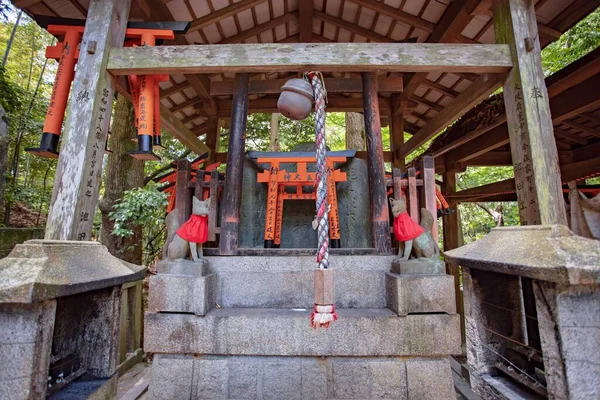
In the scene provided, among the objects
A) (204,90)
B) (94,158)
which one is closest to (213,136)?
(204,90)

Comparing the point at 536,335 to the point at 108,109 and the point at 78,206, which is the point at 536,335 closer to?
the point at 78,206

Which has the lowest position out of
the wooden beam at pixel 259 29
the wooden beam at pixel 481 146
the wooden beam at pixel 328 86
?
the wooden beam at pixel 481 146

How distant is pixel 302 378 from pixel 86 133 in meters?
3.72

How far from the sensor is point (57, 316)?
2.32m

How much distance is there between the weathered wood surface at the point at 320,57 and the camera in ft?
12.1

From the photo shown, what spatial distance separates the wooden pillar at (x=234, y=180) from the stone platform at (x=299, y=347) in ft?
2.44

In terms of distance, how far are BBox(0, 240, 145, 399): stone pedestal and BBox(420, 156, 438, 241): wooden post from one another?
3.94m

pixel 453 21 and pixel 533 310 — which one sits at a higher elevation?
pixel 453 21

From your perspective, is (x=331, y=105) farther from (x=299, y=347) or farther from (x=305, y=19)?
(x=299, y=347)

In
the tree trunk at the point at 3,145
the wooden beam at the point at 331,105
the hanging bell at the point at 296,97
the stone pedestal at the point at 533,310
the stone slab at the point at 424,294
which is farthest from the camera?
the tree trunk at the point at 3,145

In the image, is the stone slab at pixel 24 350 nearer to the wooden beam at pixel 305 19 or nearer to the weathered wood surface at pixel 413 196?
the weathered wood surface at pixel 413 196

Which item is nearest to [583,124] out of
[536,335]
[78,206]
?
[536,335]

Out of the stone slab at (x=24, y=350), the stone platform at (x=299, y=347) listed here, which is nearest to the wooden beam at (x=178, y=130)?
the stone platform at (x=299, y=347)

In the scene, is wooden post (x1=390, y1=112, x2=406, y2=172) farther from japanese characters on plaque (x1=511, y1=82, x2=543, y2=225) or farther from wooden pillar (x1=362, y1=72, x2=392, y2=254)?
japanese characters on plaque (x1=511, y1=82, x2=543, y2=225)
